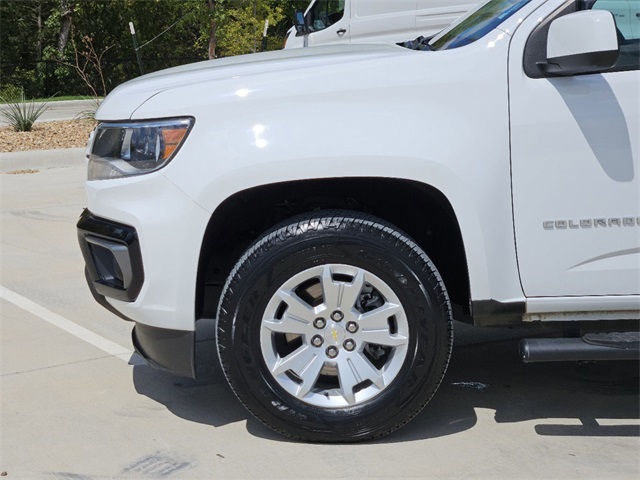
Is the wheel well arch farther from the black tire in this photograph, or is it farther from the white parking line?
the white parking line

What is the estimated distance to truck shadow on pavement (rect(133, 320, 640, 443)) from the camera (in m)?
4.01

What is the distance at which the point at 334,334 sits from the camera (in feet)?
12.2

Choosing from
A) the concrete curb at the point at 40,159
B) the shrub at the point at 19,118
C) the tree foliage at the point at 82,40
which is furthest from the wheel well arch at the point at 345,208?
the tree foliage at the point at 82,40

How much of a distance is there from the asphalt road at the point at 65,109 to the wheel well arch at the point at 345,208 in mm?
12961

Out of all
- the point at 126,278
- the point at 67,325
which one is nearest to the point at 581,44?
the point at 126,278

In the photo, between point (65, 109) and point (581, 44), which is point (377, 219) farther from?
point (65, 109)

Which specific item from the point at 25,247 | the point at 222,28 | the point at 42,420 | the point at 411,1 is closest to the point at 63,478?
the point at 42,420

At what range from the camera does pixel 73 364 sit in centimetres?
481

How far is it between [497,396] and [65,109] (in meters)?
16.0

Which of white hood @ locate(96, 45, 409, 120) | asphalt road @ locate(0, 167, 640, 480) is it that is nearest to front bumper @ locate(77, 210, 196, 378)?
asphalt road @ locate(0, 167, 640, 480)

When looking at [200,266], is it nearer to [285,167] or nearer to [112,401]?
[285,167]

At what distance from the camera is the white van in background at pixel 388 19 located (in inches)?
505

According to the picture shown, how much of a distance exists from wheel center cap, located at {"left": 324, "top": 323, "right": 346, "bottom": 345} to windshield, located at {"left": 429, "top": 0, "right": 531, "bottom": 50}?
1.24 m

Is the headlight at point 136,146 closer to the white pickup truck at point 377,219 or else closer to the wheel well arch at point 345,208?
the white pickup truck at point 377,219
